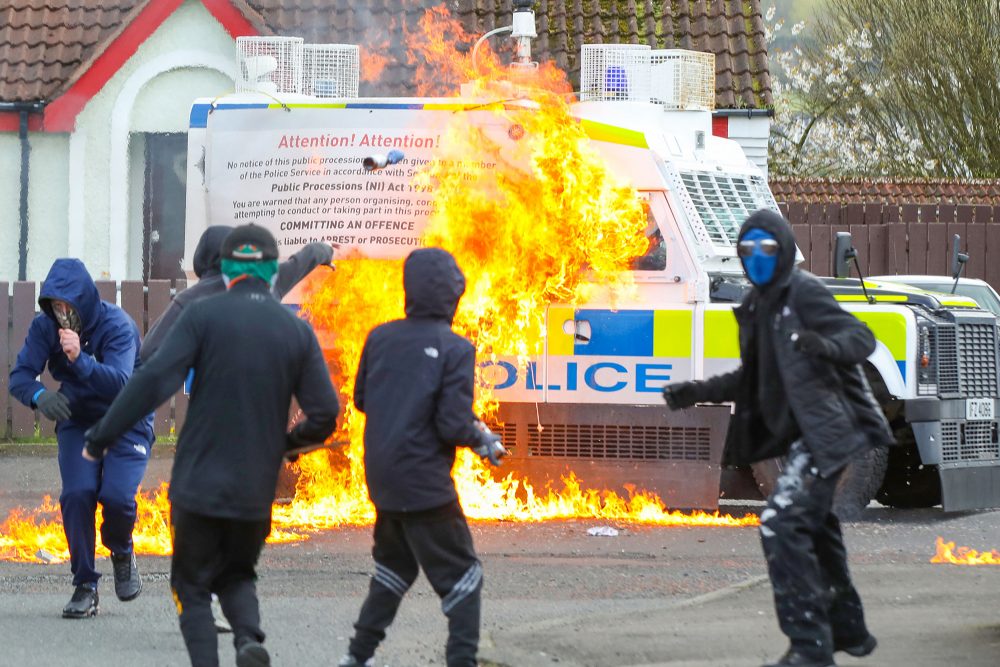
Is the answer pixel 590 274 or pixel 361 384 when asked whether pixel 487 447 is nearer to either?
pixel 361 384

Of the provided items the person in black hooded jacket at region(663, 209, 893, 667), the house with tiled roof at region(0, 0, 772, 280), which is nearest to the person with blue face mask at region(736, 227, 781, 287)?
the person in black hooded jacket at region(663, 209, 893, 667)

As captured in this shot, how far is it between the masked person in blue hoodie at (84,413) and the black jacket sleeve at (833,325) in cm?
333

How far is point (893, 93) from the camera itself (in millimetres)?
35062

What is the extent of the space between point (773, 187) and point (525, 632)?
17.1 metres

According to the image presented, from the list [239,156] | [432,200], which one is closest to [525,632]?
[432,200]

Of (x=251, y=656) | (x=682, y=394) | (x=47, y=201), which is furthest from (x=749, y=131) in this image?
(x=251, y=656)

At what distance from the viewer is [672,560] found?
1004 cm

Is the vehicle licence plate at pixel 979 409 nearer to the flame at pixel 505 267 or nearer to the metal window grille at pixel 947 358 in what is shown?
the metal window grille at pixel 947 358

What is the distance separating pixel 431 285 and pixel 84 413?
2477mm

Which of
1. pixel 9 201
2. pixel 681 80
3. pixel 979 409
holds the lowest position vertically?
pixel 979 409

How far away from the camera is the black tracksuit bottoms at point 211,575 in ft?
20.1

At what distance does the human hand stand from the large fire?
295 centimetres

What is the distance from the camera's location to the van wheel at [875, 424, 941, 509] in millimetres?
12570

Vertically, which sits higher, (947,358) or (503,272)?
(503,272)
